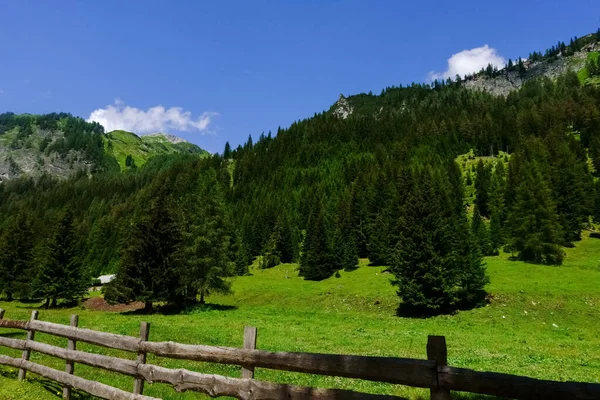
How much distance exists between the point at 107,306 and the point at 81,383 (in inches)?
2089

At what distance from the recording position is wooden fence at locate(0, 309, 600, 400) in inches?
184

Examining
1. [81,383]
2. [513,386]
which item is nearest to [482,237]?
[81,383]

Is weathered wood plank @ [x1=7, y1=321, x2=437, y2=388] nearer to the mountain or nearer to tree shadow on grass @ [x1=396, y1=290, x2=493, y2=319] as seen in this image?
tree shadow on grass @ [x1=396, y1=290, x2=493, y2=319]

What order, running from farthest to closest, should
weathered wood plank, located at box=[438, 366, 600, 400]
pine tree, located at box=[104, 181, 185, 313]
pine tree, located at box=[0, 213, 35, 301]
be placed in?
pine tree, located at box=[0, 213, 35, 301], pine tree, located at box=[104, 181, 185, 313], weathered wood plank, located at box=[438, 366, 600, 400]

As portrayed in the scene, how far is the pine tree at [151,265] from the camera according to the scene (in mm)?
42750

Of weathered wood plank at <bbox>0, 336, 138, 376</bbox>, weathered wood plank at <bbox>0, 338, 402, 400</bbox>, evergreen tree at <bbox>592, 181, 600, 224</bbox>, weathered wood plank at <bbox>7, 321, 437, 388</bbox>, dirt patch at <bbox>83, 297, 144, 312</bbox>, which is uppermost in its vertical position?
evergreen tree at <bbox>592, 181, 600, 224</bbox>

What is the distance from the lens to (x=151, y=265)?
44.1 meters

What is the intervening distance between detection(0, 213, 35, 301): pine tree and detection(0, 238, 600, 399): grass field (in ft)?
94.2

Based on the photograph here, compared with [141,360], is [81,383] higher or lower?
lower

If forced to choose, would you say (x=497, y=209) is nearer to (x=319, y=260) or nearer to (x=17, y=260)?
(x=319, y=260)

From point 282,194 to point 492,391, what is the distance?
6354 inches

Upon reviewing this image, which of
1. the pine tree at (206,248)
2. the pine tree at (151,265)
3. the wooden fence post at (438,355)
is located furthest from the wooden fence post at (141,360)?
the pine tree at (206,248)

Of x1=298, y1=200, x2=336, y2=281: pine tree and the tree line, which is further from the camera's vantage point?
x1=298, y1=200, x2=336, y2=281: pine tree

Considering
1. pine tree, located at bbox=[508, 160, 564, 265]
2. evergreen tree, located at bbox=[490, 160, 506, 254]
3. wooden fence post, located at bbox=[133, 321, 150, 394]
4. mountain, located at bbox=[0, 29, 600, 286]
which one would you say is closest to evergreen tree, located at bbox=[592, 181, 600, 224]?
mountain, located at bbox=[0, 29, 600, 286]
